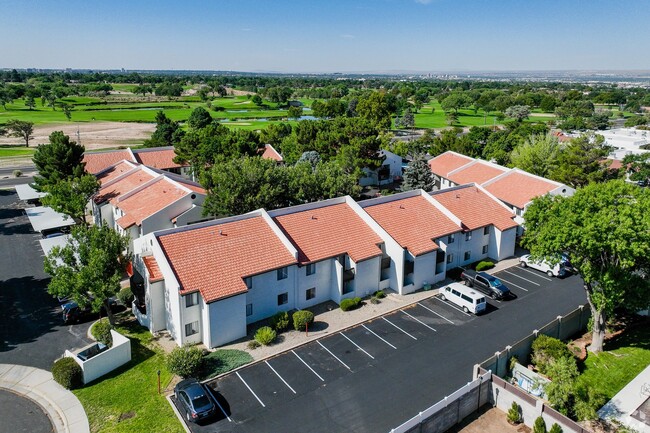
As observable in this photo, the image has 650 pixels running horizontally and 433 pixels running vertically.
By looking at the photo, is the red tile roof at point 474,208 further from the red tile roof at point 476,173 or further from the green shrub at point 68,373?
the green shrub at point 68,373

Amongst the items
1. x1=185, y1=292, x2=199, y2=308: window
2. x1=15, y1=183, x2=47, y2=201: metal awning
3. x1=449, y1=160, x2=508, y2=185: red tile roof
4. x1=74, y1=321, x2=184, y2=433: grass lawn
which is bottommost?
x1=74, y1=321, x2=184, y2=433: grass lawn

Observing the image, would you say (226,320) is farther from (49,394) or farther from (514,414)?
(514,414)

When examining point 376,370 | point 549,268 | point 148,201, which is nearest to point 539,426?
point 376,370

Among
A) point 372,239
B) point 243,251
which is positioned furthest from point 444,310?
point 243,251

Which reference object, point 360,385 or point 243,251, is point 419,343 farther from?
point 243,251

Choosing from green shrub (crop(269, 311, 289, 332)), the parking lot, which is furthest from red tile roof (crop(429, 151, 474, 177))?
green shrub (crop(269, 311, 289, 332))

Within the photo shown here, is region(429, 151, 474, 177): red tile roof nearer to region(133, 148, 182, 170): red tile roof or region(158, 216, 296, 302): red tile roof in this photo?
region(158, 216, 296, 302): red tile roof

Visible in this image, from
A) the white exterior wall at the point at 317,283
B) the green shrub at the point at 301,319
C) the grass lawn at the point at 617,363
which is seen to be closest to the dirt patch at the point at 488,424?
the grass lawn at the point at 617,363
